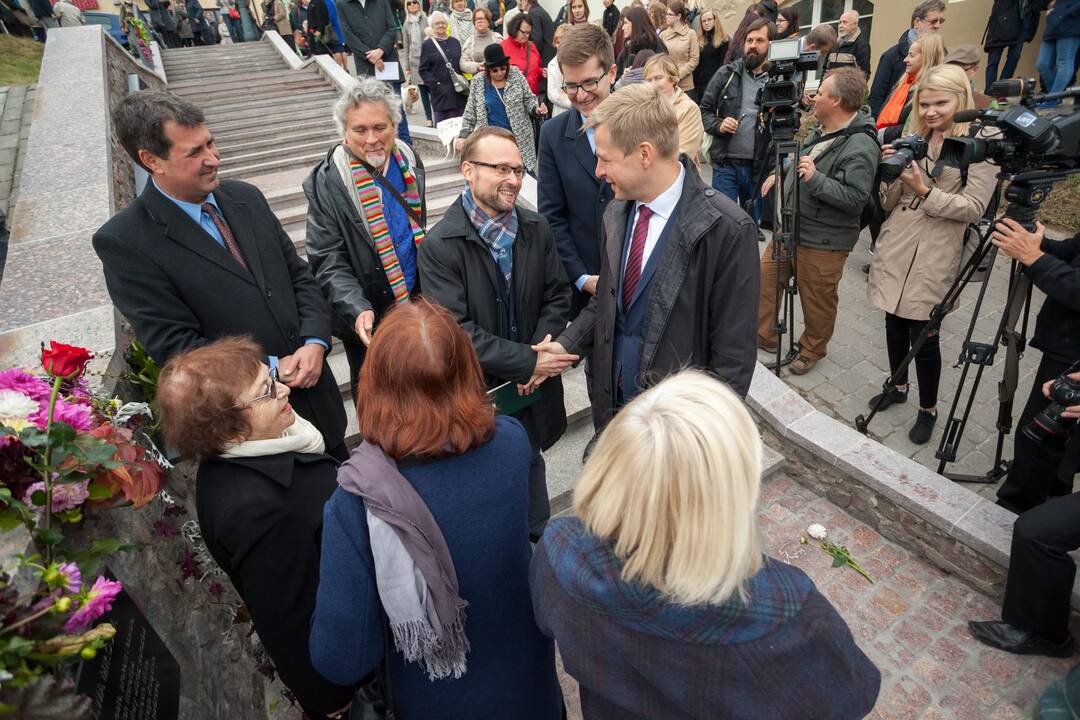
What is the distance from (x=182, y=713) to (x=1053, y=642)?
349 centimetres

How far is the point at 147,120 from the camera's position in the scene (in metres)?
2.31

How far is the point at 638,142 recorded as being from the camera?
228 centimetres

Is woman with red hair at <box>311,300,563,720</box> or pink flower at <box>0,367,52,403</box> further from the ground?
pink flower at <box>0,367,52,403</box>

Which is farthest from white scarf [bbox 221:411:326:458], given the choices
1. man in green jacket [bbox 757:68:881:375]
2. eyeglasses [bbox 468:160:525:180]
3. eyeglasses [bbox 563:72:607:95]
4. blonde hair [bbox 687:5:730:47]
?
blonde hair [bbox 687:5:730:47]

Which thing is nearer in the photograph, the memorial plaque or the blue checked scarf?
the memorial plaque

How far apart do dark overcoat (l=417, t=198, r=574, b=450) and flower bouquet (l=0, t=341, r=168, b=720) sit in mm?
1270

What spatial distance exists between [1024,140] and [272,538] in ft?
11.4

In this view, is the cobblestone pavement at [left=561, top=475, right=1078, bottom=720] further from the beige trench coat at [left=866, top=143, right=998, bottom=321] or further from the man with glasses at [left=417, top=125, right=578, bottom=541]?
the beige trench coat at [left=866, top=143, right=998, bottom=321]

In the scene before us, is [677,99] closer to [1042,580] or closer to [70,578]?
[1042,580]

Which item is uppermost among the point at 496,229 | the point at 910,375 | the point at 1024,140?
the point at 1024,140

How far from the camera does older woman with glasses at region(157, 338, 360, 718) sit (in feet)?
5.45

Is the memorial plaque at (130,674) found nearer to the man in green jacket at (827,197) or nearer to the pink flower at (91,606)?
the pink flower at (91,606)

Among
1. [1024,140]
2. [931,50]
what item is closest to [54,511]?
[1024,140]

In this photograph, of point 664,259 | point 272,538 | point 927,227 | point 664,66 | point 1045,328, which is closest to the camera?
point 272,538
